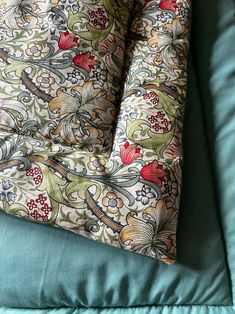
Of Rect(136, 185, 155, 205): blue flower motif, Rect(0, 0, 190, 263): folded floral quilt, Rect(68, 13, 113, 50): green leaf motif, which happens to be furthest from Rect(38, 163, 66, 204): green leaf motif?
Rect(68, 13, 113, 50): green leaf motif

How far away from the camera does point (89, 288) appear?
0.71m

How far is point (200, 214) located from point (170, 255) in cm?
12

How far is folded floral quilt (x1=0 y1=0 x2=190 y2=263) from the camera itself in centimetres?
70

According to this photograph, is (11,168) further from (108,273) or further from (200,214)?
(200,214)

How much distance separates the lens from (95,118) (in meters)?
0.78

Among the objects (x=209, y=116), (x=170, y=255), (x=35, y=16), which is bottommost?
(x=170, y=255)

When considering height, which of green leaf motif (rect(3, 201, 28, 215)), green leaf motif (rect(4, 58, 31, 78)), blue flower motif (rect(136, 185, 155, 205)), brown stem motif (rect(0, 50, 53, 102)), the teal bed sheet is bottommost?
the teal bed sheet

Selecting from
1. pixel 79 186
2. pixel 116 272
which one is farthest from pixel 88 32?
pixel 116 272

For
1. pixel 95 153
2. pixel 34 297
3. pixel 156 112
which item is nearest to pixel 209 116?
pixel 156 112

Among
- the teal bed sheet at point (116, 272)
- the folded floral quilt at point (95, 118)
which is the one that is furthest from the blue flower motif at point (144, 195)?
the teal bed sheet at point (116, 272)

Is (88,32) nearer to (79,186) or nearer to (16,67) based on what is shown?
(16,67)

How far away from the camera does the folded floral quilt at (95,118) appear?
0.70 meters

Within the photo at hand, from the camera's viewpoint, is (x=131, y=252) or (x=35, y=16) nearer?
(x=131, y=252)

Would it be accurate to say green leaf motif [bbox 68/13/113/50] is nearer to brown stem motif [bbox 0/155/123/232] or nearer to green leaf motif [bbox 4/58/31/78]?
green leaf motif [bbox 4/58/31/78]
